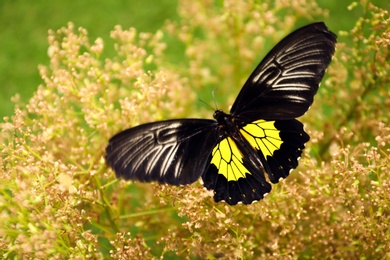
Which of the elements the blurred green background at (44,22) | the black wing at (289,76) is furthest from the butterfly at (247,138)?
the blurred green background at (44,22)

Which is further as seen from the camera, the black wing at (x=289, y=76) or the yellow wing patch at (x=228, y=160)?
the yellow wing patch at (x=228, y=160)

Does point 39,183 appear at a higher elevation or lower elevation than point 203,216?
higher

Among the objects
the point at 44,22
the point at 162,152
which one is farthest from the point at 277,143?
the point at 44,22

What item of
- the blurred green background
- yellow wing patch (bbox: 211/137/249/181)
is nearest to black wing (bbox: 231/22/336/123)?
yellow wing patch (bbox: 211/137/249/181)

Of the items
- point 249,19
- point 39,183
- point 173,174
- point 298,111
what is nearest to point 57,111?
point 39,183

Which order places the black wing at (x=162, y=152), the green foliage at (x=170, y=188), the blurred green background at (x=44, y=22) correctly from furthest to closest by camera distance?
the blurred green background at (x=44, y=22) < the black wing at (x=162, y=152) < the green foliage at (x=170, y=188)

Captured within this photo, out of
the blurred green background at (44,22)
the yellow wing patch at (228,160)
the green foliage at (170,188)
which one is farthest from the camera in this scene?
the blurred green background at (44,22)

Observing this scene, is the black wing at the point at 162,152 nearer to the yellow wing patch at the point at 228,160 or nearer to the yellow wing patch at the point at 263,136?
the yellow wing patch at the point at 228,160

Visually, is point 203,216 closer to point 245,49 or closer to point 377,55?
point 377,55
